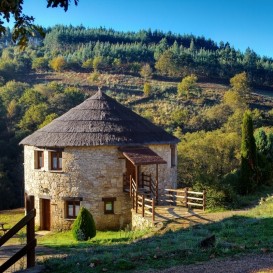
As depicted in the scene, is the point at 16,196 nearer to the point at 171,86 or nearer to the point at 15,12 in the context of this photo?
the point at 15,12

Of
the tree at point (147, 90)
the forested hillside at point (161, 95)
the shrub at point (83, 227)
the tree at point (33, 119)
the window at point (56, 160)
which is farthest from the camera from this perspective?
the tree at point (147, 90)

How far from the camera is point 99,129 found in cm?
2245

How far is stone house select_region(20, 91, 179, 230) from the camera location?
2180 centimetres

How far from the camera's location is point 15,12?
24.0 ft

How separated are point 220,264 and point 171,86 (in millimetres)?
70473

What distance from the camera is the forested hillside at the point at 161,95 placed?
128 ft

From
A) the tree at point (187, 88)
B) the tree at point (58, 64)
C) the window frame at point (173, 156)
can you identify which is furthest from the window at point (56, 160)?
the tree at point (58, 64)

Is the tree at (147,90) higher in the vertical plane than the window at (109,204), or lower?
higher

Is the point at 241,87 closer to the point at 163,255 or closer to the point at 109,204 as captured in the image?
the point at 109,204

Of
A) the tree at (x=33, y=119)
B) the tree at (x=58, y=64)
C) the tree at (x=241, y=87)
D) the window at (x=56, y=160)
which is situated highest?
the tree at (x=58, y=64)

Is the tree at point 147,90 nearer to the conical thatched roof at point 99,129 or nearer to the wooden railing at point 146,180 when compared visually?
the conical thatched roof at point 99,129

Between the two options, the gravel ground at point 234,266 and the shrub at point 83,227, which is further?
the shrub at point 83,227

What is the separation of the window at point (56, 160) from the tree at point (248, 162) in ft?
35.5

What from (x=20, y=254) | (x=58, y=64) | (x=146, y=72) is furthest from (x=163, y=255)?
(x=58, y=64)
